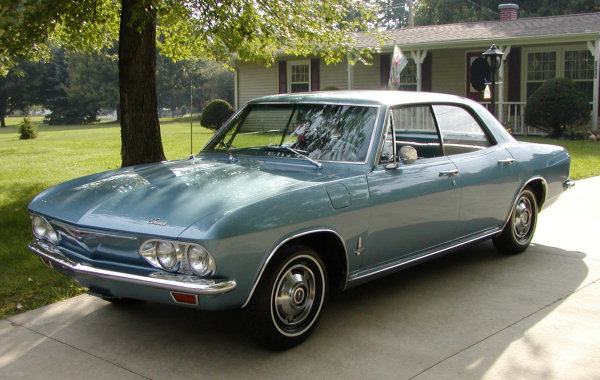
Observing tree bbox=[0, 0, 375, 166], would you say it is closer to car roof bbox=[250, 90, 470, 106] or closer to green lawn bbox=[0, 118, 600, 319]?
green lawn bbox=[0, 118, 600, 319]

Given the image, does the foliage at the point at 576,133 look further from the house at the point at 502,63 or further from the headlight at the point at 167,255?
the headlight at the point at 167,255

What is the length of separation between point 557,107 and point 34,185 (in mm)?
13680

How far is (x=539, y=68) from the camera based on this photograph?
68.6 ft

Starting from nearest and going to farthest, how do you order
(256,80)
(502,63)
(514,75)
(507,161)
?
(507,161), (502,63), (514,75), (256,80)

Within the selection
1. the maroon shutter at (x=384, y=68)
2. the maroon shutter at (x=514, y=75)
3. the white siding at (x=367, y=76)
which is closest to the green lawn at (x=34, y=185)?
the maroon shutter at (x=514, y=75)

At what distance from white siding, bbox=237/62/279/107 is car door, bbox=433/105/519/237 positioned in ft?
68.2

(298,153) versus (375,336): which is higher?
(298,153)

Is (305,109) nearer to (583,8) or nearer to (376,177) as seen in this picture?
(376,177)

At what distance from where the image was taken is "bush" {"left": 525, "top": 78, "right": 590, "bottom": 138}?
1762 cm

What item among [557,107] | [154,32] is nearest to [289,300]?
[154,32]

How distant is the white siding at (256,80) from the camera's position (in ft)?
86.7

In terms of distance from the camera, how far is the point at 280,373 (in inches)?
144

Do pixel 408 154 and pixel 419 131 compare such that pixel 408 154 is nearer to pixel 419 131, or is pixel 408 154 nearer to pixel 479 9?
pixel 419 131

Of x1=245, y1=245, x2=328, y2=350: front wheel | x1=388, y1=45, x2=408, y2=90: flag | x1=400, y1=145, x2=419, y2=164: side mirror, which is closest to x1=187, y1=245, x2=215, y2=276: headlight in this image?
x1=245, y1=245, x2=328, y2=350: front wheel
